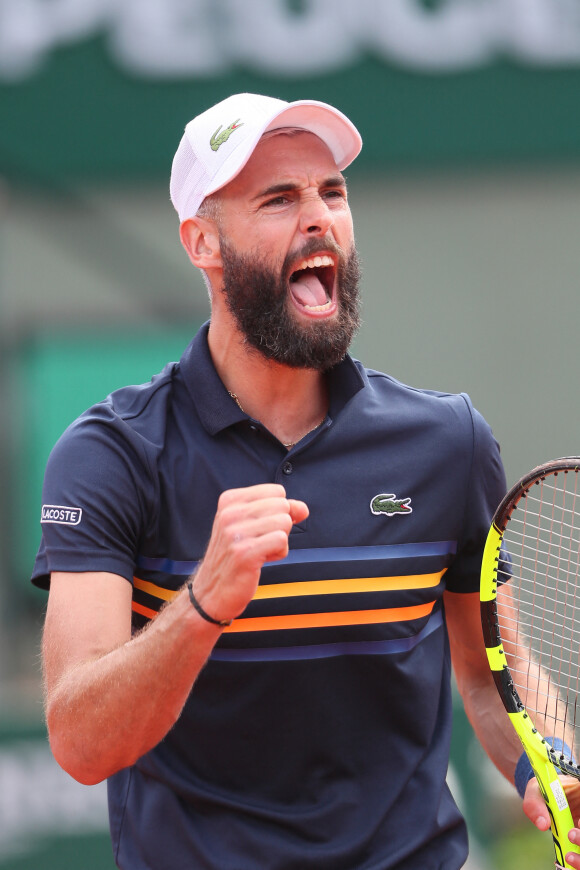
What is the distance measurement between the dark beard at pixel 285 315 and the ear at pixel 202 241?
0.23 feet

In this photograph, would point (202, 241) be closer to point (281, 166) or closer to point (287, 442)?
point (281, 166)

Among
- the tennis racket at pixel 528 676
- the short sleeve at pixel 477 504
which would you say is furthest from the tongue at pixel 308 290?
the tennis racket at pixel 528 676

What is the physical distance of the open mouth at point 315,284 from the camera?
3.04 meters

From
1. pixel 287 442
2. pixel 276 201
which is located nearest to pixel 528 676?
pixel 287 442

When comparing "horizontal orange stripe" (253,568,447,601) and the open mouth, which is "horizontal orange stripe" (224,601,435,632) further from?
the open mouth

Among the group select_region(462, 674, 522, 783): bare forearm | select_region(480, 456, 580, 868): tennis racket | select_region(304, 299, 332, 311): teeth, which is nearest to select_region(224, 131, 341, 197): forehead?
select_region(304, 299, 332, 311): teeth

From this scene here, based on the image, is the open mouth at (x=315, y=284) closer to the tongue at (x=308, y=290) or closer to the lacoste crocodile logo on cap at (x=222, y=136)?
the tongue at (x=308, y=290)

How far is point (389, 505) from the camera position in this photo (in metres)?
3.00

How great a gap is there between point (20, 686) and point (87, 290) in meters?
3.58

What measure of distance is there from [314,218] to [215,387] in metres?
0.43

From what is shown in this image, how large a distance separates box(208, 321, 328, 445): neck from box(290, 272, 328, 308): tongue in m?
0.15

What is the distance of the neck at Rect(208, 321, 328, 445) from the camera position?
3.09 m

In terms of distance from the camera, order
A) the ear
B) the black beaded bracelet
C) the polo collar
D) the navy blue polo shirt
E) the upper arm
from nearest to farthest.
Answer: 1. the black beaded bracelet
2. the upper arm
3. the navy blue polo shirt
4. the polo collar
5. the ear

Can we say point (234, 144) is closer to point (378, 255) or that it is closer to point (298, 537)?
point (298, 537)
